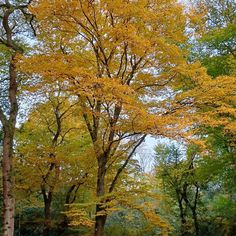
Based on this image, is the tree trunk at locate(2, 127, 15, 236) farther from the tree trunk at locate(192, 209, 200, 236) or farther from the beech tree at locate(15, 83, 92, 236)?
the tree trunk at locate(192, 209, 200, 236)

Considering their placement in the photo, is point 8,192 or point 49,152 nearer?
point 8,192

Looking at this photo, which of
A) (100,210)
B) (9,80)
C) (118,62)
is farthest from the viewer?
(9,80)

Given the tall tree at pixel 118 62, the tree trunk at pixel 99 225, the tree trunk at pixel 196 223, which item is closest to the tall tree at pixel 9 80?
the tall tree at pixel 118 62

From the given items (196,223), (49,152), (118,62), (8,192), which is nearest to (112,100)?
(118,62)

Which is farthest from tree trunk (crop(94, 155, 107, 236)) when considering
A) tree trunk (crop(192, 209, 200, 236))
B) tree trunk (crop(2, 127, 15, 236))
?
tree trunk (crop(192, 209, 200, 236))

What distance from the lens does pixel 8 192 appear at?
910 centimetres

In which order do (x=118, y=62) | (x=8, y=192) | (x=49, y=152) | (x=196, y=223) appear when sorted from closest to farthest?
1. (x=8, y=192)
2. (x=118, y=62)
3. (x=49, y=152)
4. (x=196, y=223)

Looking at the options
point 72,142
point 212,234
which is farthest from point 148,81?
point 212,234

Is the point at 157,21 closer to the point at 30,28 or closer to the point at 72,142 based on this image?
the point at 30,28

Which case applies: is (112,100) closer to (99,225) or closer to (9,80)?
(99,225)

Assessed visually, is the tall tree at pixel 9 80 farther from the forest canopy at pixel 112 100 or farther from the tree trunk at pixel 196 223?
the tree trunk at pixel 196 223

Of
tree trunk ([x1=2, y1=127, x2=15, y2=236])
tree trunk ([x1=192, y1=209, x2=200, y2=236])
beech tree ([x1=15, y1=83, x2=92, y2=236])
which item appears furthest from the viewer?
tree trunk ([x1=192, y1=209, x2=200, y2=236])

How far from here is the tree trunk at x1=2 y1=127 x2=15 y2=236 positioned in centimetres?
885

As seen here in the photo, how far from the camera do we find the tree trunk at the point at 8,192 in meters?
8.85
